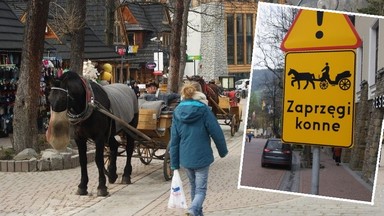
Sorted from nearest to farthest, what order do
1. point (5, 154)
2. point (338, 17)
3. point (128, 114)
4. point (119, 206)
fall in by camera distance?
point (338, 17) → point (119, 206) → point (128, 114) → point (5, 154)

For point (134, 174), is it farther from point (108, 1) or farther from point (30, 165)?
point (108, 1)

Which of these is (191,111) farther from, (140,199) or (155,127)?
(155,127)

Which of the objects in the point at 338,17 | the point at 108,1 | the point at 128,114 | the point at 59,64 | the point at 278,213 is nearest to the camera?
the point at 338,17

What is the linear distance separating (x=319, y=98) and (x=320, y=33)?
0.41 meters

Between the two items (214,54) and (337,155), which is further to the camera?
(214,54)

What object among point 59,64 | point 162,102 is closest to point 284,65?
point 162,102

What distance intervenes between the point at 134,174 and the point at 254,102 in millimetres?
7816

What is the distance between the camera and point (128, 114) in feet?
32.5

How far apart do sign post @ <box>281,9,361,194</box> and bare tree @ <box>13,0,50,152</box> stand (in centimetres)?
937

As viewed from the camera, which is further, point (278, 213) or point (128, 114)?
→ point (128, 114)

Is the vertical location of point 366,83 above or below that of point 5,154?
above

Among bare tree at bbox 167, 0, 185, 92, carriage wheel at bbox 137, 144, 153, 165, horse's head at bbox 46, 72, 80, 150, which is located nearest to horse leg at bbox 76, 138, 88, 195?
horse's head at bbox 46, 72, 80, 150

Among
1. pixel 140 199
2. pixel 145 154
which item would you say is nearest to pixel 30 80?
pixel 145 154

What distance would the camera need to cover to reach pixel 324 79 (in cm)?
365
